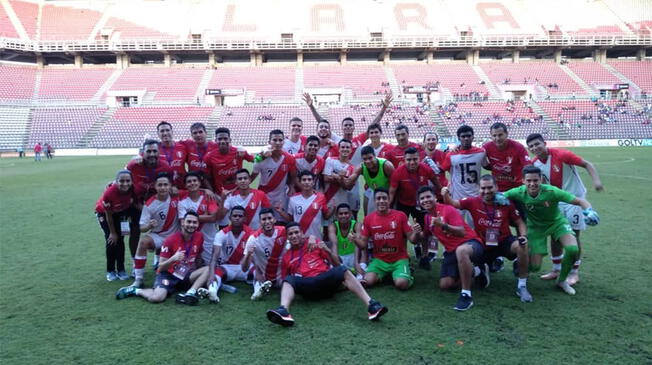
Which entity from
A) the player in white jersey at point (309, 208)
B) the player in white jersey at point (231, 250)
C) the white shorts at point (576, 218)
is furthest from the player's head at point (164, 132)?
the white shorts at point (576, 218)

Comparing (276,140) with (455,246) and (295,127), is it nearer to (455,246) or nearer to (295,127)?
(295,127)

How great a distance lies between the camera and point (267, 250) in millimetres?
5074

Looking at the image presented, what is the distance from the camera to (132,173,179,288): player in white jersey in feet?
17.5

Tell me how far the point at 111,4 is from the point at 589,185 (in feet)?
184

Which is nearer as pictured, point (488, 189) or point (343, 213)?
point (488, 189)

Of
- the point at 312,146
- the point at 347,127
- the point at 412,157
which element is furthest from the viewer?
the point at 347,127

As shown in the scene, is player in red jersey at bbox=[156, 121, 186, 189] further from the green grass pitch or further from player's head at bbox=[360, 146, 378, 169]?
player's head at bbox=[360, 146, 378, 169]

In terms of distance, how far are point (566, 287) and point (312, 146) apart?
3.62m

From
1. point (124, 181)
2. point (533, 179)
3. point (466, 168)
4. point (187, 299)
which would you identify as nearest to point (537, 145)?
point (533, 179)

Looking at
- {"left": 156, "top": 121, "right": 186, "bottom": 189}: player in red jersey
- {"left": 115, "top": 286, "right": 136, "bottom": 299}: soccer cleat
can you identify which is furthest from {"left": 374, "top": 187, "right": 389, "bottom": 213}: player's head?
{"left": 115, "top": 286, "right": 136, "bottom": 299}: soccer cleat

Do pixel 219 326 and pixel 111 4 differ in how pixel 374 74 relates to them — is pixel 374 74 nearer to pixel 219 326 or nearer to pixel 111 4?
pixel 111 4

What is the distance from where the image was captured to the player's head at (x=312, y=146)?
6270 mm

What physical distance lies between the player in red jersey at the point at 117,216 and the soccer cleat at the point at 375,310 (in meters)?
3.39

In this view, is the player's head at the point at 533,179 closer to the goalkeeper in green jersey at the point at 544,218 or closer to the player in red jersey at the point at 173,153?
the goalkeeper in green jersey at the point at 544,218
